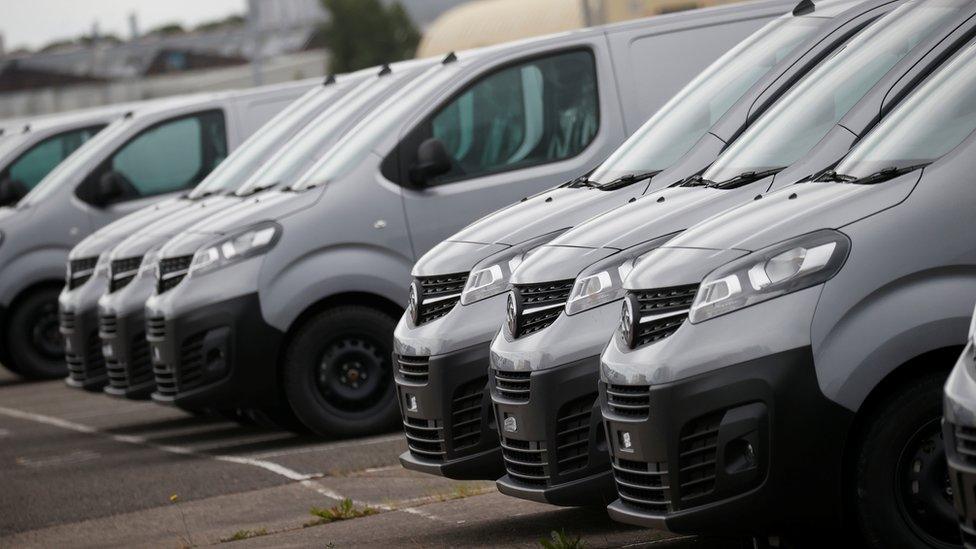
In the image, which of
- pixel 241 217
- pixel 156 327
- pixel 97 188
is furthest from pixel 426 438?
pixel 97 188

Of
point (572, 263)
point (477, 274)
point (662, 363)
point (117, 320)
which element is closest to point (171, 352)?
point (117, 320)

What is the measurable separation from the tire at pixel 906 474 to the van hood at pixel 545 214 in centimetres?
244

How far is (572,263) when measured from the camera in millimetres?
6375

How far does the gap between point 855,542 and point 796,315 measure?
28.6 inches

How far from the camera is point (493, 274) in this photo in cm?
703

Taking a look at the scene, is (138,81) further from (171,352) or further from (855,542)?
(855,542)

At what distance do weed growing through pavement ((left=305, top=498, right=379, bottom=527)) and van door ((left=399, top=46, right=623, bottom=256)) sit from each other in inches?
97.5

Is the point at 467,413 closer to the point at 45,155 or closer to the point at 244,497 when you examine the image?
the point at 244,497

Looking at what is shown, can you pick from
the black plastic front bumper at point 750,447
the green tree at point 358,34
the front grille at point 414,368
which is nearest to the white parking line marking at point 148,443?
the front grille at point 414,368

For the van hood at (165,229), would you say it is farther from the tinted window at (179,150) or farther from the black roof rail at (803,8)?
the black roof rail at (803,8)

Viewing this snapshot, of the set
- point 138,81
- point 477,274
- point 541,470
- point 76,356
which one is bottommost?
point 138,81

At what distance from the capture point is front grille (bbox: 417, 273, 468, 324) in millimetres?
7402

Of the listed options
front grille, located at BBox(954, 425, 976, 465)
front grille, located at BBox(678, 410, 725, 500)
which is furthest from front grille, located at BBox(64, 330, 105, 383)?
front grille, located at BBox(954, 425, 976, 465)

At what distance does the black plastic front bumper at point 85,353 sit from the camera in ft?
39.5
